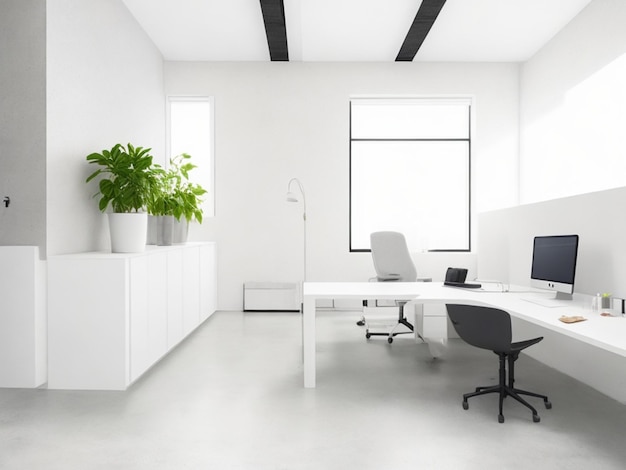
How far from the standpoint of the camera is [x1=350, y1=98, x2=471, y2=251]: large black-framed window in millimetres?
7215

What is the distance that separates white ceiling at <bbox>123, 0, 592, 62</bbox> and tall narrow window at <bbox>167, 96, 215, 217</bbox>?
0.68 meters

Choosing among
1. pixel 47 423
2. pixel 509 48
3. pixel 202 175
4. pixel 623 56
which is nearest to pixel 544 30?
pixel 509 48

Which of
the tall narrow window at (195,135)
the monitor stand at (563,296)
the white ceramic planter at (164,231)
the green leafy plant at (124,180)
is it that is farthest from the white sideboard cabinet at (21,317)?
the monitor stand at (563,296)

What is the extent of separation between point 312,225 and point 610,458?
497cm

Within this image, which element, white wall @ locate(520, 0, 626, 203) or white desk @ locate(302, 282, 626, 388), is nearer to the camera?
white desk @ locate(302, 282, 626, 388)

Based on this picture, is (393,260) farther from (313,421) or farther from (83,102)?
(83,102)

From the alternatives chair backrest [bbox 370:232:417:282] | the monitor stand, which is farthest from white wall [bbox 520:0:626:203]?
chair backrest [bbox 370:232:417:282]

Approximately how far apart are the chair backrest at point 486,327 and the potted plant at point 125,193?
8.76ft

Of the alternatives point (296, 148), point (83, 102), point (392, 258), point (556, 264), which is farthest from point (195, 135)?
point (556, 264)

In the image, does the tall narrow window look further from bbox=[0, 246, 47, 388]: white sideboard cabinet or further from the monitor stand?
the monitor stand

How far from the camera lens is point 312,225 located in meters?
7.01

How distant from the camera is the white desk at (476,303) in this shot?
234 centimetres

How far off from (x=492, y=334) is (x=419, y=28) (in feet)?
13.8

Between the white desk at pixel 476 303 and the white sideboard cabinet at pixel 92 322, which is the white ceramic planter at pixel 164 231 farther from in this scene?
the white desk at pixel 476 303
